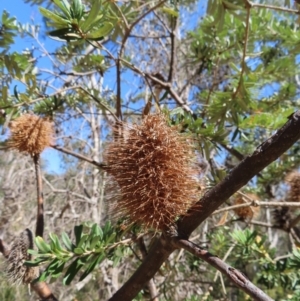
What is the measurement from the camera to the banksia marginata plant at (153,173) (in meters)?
0.67

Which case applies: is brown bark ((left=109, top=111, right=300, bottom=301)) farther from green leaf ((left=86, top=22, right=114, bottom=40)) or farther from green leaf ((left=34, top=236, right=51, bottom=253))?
green leaf ((left=86, top=22, right=114, bottom=40))

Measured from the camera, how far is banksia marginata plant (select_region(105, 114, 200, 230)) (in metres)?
0.67

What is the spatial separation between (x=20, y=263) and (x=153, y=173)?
0.34m

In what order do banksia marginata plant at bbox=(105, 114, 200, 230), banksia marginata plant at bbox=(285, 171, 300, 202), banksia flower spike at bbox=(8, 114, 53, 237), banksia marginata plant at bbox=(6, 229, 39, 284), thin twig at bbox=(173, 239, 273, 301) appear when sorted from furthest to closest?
banksia marginata plant at bbox=(285, 171, 300, 202) → banksia flower spike at bbox=(8, 114, 53, 237) → banksia marginata plant at bbox=(6, 229, 39, 284) → banksia marginata plant at bbox=(105, 114, 200, 230) → thin twig at bbox=(173, 239, 273, 301)

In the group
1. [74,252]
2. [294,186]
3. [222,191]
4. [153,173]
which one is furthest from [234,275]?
[294,186]

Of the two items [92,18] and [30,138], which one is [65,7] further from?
[30,138]

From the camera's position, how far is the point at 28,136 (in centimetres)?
97

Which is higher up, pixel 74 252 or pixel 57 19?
pixel 57 19

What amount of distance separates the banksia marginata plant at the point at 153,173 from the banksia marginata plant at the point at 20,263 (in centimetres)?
23

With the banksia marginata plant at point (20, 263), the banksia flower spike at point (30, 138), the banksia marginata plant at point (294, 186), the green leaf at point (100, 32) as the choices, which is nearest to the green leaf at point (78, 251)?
the banksia marginata plant at point (20, 263)

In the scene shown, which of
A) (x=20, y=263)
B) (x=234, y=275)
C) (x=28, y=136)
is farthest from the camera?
(x=28, y=136)

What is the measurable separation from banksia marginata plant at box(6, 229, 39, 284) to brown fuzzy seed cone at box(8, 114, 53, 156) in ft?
0.71

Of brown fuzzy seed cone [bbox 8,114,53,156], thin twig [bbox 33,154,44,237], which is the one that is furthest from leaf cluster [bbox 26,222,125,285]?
brown fuzzy seed cone [bbox 8,114,53,156]

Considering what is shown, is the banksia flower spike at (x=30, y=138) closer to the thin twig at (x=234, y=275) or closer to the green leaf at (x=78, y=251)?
the green leaf at (x=78, y=251)
